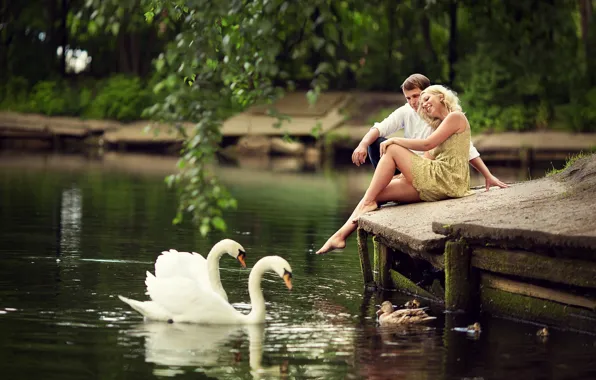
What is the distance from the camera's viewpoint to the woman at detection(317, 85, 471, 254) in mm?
11508

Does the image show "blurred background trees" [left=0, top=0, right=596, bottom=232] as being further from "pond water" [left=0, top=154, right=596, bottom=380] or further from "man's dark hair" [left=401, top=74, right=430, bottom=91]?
"pond water" [left=0, top=154, right=596, bottom=380]

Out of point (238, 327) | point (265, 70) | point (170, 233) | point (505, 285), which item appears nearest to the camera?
point (265, 70)

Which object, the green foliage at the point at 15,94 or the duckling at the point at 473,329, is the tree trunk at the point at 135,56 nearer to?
the green foliage at the point at 15,94

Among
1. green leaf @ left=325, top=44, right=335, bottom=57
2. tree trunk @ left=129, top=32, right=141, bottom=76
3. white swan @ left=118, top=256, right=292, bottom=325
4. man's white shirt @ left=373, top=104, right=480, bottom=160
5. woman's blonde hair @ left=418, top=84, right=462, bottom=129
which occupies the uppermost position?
tree trunk @ left=129, top=32, right=141, bottom=76

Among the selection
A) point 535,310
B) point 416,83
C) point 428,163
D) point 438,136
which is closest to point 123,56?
point 416,83

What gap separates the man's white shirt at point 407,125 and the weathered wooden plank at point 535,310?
2.68 metres

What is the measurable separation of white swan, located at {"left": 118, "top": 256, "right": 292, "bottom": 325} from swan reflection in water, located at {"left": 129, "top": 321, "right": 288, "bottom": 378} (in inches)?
1.9

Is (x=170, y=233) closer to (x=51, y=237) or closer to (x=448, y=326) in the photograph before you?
(x=51, y=237)

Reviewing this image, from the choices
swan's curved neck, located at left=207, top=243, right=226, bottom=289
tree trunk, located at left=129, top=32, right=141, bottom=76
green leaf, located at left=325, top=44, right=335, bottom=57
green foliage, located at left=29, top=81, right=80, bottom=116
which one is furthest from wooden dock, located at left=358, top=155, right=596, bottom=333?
tree trunk, located at left=129, top=32, right=141, bottom=76

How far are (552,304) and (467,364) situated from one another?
4.69ft

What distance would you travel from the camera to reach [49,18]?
4178 centimetres

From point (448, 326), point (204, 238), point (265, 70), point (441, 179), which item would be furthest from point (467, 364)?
point (204, 238)

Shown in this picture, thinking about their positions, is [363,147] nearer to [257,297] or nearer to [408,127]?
[408,127]

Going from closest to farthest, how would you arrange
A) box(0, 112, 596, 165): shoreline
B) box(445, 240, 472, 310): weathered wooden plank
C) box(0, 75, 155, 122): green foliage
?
box(445, 240, 472, 310): weathered wooden plank → box(0, 112, 596, 165): shoreline → box(0, 75, 155, 122): green foliage
